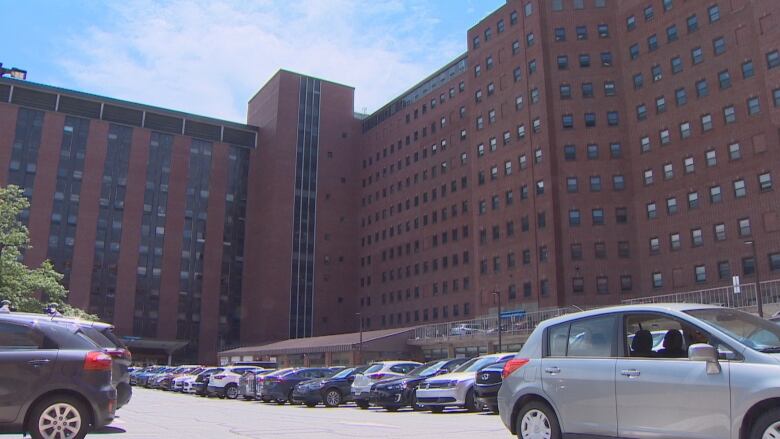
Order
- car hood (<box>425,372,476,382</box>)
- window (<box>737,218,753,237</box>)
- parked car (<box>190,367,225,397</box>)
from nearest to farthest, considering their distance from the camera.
A: 1. car hood (<box>425,372,476,382</box>)
2. parked car (<box>190,367,225,397</box>)
3. window (<box>737,218,753,237</box>)

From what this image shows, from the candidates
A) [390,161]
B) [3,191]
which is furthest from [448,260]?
[3,191]

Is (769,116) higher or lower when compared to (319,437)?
higher

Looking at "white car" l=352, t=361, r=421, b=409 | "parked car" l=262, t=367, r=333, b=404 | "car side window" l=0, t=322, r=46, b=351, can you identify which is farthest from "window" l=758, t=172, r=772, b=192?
"car side window" l=0, t=322, r=46, b=351

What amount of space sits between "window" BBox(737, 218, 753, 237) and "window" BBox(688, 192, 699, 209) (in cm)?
381

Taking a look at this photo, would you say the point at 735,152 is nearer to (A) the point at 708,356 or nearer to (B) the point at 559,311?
(B) the point at 559,311

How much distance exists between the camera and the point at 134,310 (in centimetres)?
8506

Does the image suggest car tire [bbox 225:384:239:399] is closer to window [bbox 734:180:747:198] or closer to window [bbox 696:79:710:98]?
window [bbox 734:180:747:198]

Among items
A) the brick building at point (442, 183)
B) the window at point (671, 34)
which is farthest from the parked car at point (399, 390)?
the window at point (671, 34)

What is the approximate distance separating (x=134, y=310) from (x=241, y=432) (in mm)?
79692

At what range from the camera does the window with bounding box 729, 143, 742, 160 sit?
47.1 m

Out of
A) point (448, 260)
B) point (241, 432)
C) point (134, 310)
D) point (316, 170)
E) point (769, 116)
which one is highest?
point (316, 170)

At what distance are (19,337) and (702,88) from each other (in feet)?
171

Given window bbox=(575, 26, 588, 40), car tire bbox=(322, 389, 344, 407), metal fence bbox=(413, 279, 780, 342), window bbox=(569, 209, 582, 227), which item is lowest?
car tire bbox=(322, 389, 344, 407)

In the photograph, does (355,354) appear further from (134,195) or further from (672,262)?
(134,195)
